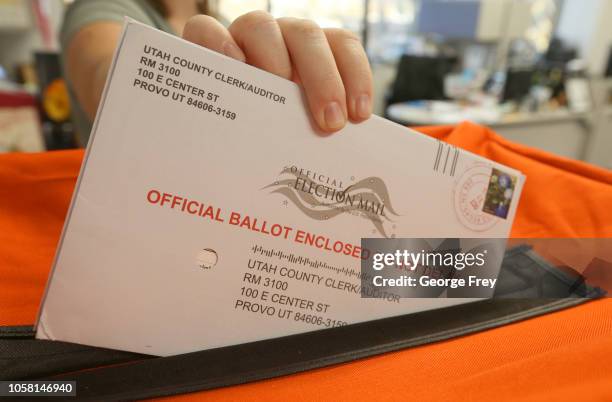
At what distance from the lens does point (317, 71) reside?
38 cm

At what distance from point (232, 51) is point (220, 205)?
0.14m

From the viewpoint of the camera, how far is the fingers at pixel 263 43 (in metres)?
0.39

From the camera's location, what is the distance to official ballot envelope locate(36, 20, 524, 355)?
0.35 metres

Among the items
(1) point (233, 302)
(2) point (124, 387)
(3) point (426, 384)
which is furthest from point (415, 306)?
(2) point (124, 387)

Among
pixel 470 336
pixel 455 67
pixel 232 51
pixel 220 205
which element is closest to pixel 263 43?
pixel 232 51

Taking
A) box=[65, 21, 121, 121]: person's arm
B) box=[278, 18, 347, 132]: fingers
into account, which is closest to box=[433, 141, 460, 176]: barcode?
box=[278, 18, 347, 132]: fingers

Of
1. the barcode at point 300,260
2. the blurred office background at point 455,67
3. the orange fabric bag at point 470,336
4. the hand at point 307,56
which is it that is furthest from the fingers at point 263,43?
the blurred office background at point 455,67

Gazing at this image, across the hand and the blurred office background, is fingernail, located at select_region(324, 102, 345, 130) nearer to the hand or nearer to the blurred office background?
the hand

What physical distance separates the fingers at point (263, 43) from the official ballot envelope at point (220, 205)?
0.03 m

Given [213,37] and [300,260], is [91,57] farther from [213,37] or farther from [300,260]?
[300,260]

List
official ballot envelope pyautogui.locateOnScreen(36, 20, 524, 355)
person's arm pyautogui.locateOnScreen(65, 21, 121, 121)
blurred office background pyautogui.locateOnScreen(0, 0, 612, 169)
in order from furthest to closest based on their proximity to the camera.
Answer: blurred office background pyautogui.locateOnScreen(0, 0, 612, 169) → person's arm pyautogui.locateOnScreen(65, 21, 121, 121) → official ballot envelope pyautogui.locateOnScreen(36, 20, 524, 355)

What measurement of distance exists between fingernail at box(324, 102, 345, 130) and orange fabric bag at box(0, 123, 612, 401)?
0.24 metres

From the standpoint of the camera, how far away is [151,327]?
392mm

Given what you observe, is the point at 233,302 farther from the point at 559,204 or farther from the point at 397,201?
the point at 559,204
